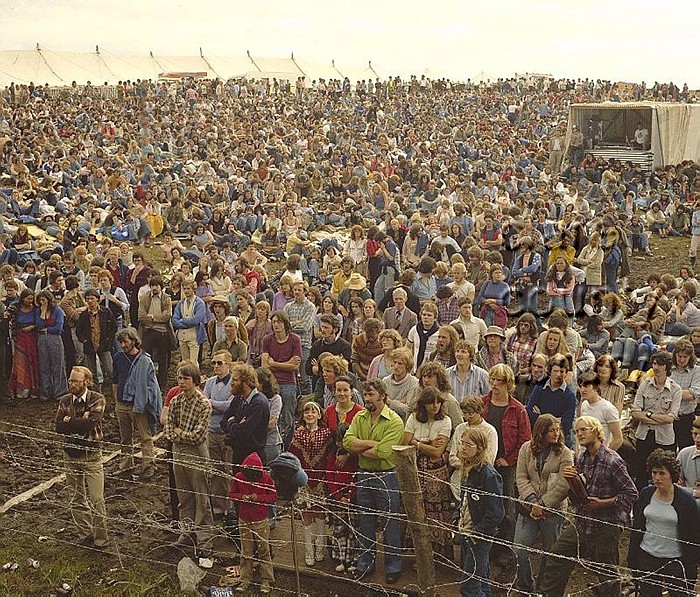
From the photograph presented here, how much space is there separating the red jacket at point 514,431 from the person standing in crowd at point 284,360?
2.57 meters

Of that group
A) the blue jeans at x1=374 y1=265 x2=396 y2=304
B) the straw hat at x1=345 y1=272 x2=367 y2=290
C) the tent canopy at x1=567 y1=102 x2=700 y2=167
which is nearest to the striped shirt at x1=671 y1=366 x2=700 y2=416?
the straw hat at x1=345 y1=272 x2=367 y2=290

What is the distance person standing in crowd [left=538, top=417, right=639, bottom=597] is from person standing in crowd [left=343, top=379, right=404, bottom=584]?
1.23m

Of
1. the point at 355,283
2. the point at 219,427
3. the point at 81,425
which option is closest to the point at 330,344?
the point at 219,427

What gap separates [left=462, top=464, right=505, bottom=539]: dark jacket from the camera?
6.38m

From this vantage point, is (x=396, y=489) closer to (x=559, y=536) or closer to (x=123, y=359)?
(x=559, y=536)

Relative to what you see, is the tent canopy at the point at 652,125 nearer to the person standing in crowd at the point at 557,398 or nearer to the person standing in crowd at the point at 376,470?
the person standing in crowd at the point at 557,398

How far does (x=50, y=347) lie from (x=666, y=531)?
25.5ft

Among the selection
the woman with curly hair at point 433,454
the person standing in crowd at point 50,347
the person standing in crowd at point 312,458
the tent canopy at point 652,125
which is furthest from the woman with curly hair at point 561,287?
the tent canopy at point 652,125

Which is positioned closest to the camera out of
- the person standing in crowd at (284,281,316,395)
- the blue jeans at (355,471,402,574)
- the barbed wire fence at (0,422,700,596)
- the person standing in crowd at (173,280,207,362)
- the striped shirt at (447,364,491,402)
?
the barbed wire fence at (0,422,700,596)

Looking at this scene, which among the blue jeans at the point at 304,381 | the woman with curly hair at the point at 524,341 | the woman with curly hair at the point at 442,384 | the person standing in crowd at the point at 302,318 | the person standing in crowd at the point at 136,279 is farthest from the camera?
the person standing in crowd at the point at 136,279

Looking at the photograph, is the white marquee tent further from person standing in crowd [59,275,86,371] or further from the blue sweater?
the blue sweater

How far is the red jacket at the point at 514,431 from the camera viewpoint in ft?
23.3

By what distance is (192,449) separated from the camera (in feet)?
25.2

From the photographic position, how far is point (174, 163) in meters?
30.1
